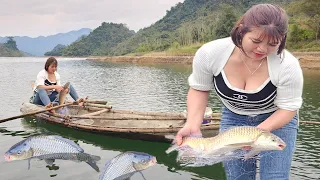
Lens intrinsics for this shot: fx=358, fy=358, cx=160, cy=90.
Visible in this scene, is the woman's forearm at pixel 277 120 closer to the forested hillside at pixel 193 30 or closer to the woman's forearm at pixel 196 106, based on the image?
the woman's forearm at pixel 196 106

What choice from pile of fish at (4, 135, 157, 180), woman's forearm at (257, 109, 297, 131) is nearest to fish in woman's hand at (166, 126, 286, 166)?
woman's forearm at (257, 109, 297, 131)

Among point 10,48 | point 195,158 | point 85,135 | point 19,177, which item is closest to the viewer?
point 195,158

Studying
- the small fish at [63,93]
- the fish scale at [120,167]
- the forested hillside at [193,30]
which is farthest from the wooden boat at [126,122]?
the forested hillside at [193,30]

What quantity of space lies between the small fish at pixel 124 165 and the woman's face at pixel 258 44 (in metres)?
3.63

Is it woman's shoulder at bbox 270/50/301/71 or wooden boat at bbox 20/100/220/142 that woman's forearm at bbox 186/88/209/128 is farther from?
wooden boat at bbox 20/100/220/142

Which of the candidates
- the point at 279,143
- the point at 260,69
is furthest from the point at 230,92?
the point at 279,143

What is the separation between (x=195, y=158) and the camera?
2.80 metres

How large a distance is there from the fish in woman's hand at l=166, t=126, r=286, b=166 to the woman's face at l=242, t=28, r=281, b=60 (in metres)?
0.50

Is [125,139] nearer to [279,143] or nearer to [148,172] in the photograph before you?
[148,172]

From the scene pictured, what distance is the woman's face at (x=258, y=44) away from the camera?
2.25 meters

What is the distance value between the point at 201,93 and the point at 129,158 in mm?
3224

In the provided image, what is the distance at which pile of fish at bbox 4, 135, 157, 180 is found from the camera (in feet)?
18.4

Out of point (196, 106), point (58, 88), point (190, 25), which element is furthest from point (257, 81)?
point (190, 25)

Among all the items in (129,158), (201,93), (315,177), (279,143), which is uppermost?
(201,93)
